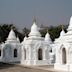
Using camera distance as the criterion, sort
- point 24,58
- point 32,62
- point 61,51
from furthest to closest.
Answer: point 24,58 < point 32,62 < point 61,51

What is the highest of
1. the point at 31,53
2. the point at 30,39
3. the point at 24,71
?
the point at 30,39

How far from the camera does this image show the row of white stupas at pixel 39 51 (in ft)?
68.3

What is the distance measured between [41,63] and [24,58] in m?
3.10

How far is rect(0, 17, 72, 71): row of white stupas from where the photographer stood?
2081cm

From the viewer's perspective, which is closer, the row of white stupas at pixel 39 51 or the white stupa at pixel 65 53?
the white stupa at pixel 65 53

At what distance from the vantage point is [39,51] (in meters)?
30.2

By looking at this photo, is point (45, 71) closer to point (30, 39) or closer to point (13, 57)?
point (30, 39)

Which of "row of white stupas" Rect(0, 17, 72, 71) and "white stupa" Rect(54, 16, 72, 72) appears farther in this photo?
"row of white stupas" Rect(0, 17, 72, 71)

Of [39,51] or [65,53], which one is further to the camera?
[39,51]

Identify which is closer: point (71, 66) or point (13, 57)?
point (71, 66)

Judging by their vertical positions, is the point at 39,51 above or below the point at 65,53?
above

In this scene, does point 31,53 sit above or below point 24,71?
above

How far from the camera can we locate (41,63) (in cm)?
2852

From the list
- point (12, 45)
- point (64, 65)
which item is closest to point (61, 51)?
point (64, 65)
